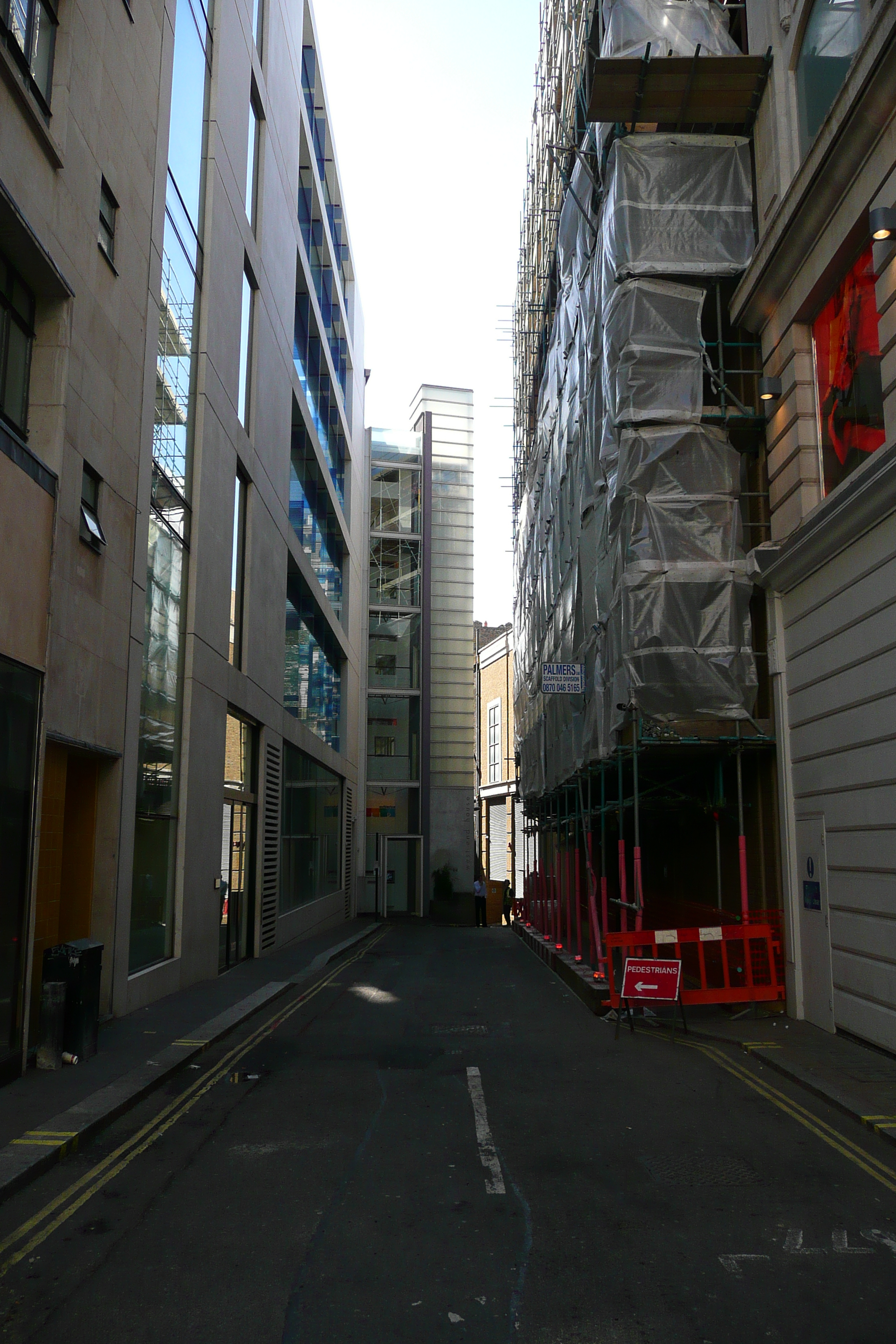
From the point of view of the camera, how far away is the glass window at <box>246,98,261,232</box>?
20469mm

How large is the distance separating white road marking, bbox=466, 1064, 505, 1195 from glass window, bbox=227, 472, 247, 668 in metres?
10.4

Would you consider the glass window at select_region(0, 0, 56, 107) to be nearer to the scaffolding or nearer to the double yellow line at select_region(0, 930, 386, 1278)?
the scaffolding

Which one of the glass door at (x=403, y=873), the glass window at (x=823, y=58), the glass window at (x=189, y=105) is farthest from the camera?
the glass door at (x=403, y=873)

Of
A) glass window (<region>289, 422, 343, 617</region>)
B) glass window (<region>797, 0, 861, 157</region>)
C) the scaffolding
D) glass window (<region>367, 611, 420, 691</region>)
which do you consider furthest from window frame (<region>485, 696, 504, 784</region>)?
glass window (<region>797, 0, 861, 157</region>)

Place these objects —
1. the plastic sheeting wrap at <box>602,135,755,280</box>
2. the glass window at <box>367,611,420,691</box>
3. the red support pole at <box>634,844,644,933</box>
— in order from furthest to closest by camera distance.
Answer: the glass window at <box>367,611,420,691</box>
the plastic sheeting wrap at <box>602,135,755,280</box>
the red support pole at <box>634,844,644,933</box>

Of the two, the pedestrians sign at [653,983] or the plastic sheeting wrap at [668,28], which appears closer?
the pedestrians sign at [653,983]

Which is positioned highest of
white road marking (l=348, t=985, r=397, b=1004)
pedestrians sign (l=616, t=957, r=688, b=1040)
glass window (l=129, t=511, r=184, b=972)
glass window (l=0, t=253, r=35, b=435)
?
glass window (l=0, t=253, r=35, b=435)

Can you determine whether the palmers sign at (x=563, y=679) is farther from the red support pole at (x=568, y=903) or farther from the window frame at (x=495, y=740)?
the window frame at (x=495, y=740)

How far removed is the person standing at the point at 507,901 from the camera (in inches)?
1457

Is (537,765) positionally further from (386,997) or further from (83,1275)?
(83,1275)

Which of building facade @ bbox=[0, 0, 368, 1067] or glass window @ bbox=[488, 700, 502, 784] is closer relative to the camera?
building facade @ bbox=[0, 0, 368, 1067]

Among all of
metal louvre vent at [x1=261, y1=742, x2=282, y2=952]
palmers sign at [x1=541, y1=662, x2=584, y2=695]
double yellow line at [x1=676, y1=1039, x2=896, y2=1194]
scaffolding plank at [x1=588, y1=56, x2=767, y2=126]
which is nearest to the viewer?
double yellow line at [x1=676, y1=1039, x2=896, y2=1194]

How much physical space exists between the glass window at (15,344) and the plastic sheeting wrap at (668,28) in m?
10.3

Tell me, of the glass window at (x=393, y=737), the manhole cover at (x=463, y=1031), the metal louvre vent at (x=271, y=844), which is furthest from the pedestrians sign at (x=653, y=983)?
the glass window at (x=393, y=737)
